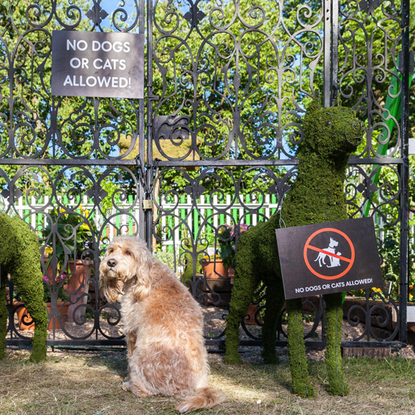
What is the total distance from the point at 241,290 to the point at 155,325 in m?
1.14

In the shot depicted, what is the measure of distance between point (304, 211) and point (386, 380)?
1.92 m

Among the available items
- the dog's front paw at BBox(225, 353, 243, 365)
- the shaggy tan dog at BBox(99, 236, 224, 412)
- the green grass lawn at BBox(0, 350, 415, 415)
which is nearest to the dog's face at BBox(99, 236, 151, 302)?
the shaggy tan dog at BBox(99, 236, 224, 412)

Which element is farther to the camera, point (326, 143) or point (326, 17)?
point (326, 17)

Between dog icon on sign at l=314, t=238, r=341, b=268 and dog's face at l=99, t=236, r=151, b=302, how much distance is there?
1363 millimetres

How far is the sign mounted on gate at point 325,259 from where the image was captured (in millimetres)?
3387

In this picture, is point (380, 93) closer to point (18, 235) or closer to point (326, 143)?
point (326, 143)

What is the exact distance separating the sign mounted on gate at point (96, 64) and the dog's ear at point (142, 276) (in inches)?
76.5

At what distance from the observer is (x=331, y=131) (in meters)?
3.28

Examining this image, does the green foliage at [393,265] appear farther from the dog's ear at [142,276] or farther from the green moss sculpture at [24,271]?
the green moss sculpture at [24,271]

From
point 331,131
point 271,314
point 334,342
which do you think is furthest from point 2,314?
point 331,131

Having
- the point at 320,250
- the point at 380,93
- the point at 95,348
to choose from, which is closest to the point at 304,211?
the point at 320,250

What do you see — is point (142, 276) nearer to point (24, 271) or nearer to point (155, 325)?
point (155, 325)

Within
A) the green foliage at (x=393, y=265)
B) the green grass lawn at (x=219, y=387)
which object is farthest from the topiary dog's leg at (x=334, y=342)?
the green foliage at (x=393, y=265)

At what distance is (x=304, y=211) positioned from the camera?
135 inches
